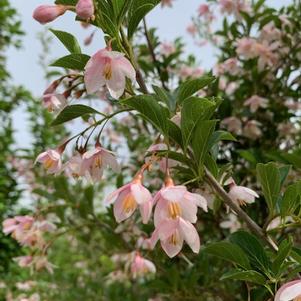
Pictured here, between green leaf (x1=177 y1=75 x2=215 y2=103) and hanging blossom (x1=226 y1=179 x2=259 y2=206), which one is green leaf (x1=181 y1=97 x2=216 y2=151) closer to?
green leaf (x1=177 y1=75 x2=215 y2=103)

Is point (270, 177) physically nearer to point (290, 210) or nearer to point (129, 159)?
point (290, 210)

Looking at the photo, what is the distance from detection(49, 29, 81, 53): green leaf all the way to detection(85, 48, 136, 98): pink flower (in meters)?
0.12

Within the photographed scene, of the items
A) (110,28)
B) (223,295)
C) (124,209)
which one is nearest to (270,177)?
(124,209)

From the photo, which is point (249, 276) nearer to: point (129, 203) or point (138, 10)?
point (129, 203)

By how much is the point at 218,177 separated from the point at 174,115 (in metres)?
0.18

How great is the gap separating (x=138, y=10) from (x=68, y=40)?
7.1 inches

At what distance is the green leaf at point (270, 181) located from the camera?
107cm

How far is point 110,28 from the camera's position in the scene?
40.0 inches

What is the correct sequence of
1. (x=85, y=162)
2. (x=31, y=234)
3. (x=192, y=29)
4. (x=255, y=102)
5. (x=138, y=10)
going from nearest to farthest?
(x=138, y=10) < (x=85, y=162) < (x=31, y=234) < (x=255, y=102) < (x=192, y=29)

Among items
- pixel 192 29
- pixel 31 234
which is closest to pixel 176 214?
pixel 31 234

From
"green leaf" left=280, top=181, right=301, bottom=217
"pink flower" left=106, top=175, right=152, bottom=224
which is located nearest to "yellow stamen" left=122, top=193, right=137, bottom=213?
"pink flower" left=106, top=175, right=152, bottom=224

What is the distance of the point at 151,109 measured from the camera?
97 cm

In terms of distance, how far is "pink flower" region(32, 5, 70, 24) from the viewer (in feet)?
3.35

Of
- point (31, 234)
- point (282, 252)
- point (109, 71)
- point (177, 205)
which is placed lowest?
point (31, 234)
